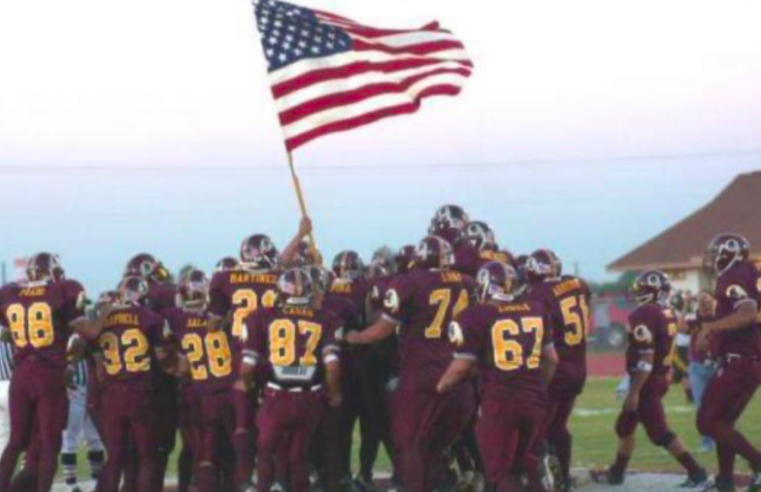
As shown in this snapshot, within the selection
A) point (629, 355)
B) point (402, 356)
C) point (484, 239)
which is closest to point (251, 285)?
point (402, 356)

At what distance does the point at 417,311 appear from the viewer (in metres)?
14.1

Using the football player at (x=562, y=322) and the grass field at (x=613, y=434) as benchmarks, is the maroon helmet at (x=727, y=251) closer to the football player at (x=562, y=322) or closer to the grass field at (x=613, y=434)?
the football player at (x=562, y=322)

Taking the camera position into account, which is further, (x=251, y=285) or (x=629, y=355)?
(x=629, y=355)

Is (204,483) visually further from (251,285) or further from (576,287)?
(576,287)

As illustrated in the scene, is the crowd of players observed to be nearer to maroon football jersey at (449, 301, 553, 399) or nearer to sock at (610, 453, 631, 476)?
maroon football jersey at (449, 301, 553, 399)

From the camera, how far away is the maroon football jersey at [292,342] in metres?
13.5

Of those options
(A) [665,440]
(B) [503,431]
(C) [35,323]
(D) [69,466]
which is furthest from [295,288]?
(D) [69,466]

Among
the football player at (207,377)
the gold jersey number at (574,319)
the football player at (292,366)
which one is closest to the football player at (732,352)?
the gold jersey number at (574,319)

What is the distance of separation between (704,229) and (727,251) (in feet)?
148

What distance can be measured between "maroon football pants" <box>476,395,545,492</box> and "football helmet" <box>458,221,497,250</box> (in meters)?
3.02

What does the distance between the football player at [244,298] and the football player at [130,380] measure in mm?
573

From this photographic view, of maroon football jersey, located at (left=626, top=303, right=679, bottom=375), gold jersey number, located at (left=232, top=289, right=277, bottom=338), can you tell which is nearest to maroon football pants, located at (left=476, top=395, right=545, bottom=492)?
gold jersey number, located at (left=232, top=289, right=277, bottom=338)

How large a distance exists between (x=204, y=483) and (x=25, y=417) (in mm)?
1573

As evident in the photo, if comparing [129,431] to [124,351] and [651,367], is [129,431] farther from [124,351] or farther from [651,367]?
[651,367]
